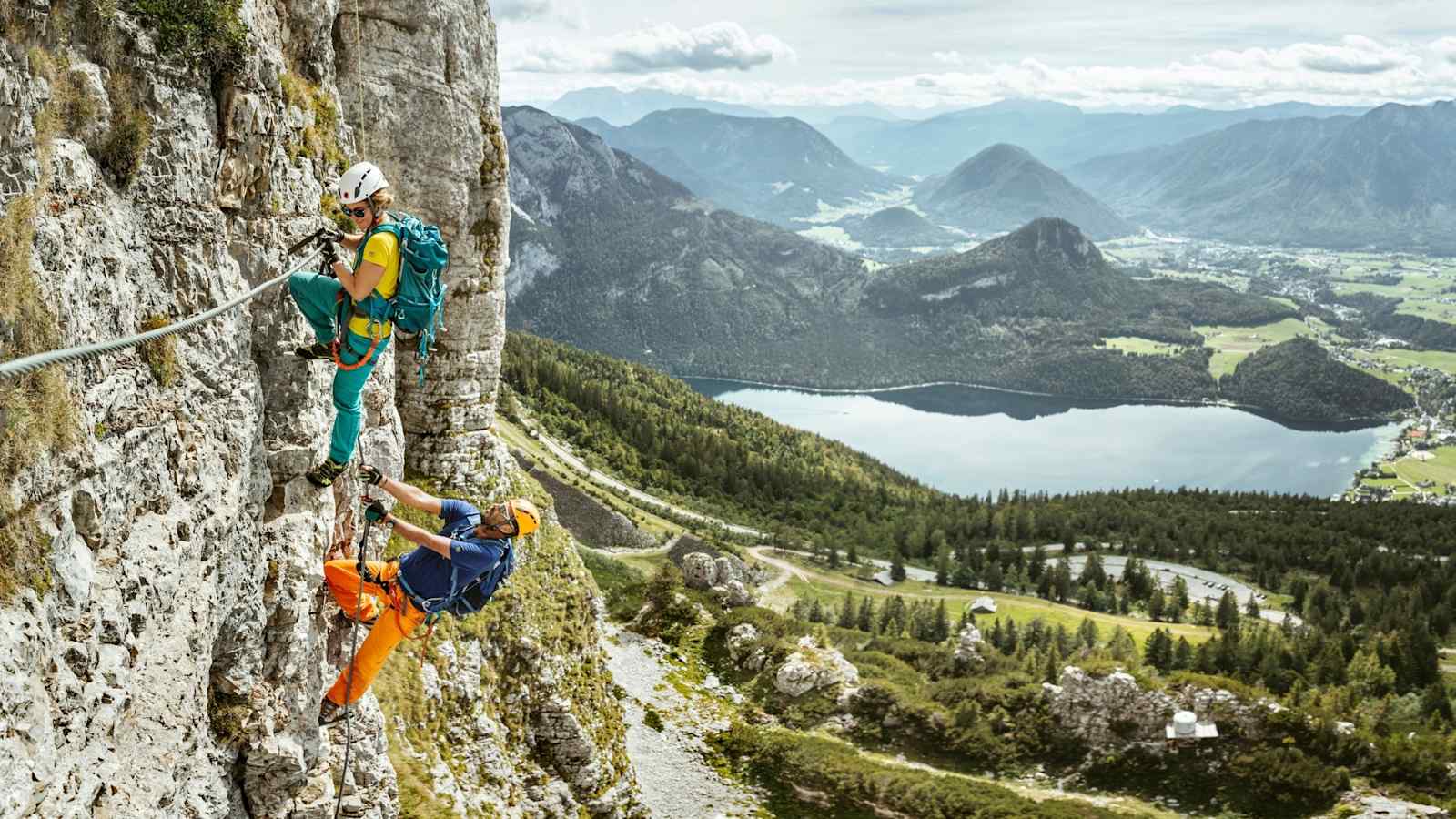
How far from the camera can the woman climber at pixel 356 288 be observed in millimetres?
9250

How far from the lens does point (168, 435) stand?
24.5ft

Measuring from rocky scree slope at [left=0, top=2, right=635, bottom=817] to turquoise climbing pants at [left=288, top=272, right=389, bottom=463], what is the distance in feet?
0.64

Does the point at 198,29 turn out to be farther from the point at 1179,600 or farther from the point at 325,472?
the point at 1179,600

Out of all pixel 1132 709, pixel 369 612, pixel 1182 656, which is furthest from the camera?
pixel 1182 656

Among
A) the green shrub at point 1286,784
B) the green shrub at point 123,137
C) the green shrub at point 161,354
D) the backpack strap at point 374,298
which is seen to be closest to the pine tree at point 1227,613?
the green shrub at point 1286,784

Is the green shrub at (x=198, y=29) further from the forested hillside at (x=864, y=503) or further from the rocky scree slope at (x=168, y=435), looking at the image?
the forested hillside at (x=864, y=503)

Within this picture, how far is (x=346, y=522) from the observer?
11148mm

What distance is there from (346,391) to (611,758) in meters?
17.4

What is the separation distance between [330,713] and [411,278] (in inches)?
209

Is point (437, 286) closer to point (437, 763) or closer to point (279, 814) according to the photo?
point (279, 814)

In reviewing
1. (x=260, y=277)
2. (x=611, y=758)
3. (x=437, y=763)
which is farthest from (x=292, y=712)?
(x=611, y=758)

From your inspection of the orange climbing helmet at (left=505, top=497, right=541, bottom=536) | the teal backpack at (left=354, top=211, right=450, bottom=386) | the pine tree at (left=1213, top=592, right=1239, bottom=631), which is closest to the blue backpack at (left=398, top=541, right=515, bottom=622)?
the orange climbing helmet at (left=505, top=497, right=541, bottom=536)

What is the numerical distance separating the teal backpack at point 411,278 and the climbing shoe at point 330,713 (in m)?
4.49

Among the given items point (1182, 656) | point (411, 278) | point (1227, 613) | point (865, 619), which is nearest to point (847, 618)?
point (865, 619)
